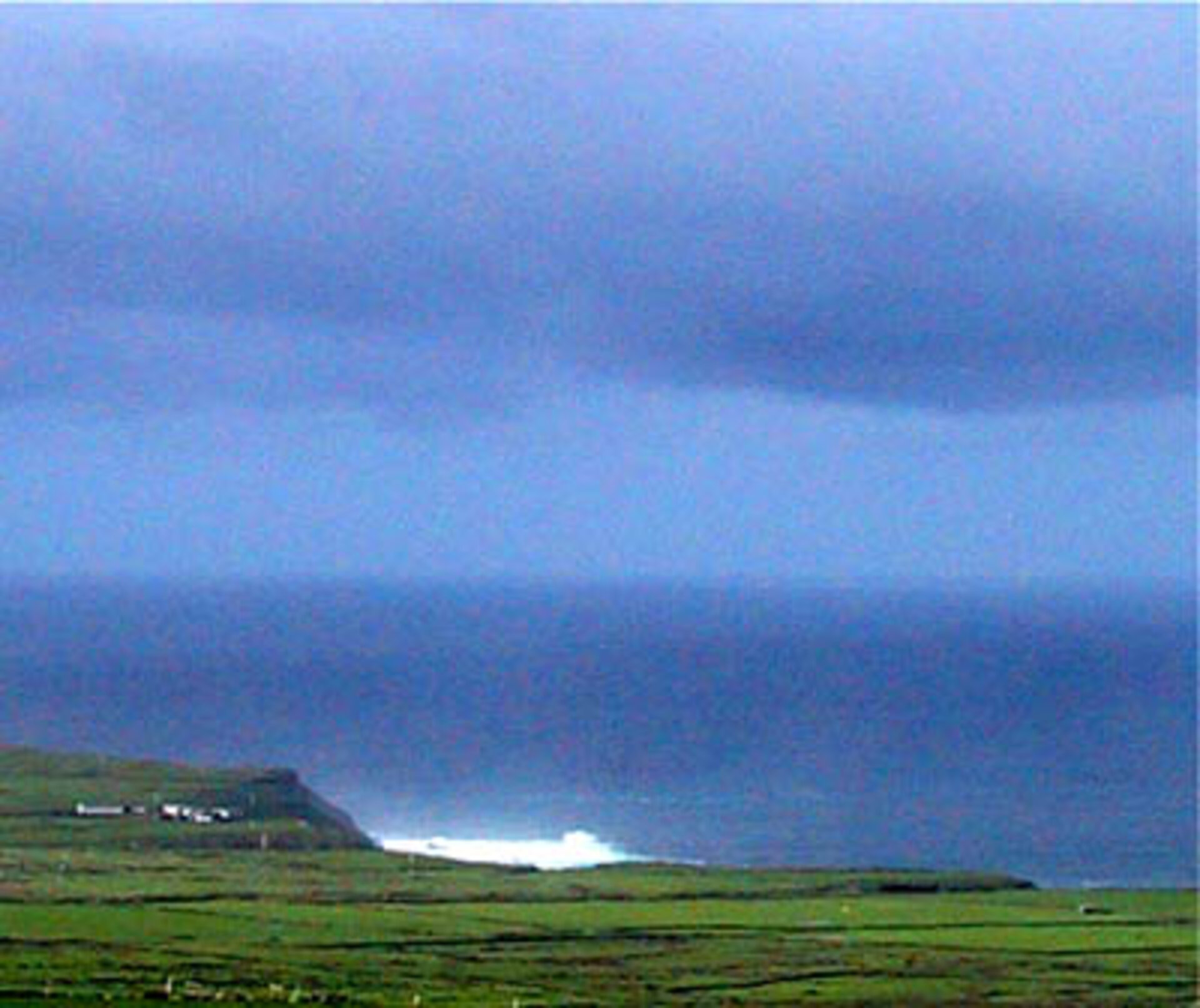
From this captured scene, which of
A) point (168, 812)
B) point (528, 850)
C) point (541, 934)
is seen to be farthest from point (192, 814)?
point (541, 934)

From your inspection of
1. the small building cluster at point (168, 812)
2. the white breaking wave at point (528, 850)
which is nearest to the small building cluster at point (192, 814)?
the small building cluster at point (168, 812)

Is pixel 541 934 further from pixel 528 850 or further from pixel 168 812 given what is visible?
pixel 528 850

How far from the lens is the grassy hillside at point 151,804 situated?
96.4 metres

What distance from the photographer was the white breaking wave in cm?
11112

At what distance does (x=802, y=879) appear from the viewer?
89.8m

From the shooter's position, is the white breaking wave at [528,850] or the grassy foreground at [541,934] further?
the white breaking wave at [528,850]

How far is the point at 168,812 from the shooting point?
341 ft

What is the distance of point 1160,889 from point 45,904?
45.9 metres

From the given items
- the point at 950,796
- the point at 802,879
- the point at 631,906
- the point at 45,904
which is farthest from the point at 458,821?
the point at 45,904

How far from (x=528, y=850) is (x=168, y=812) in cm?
2153

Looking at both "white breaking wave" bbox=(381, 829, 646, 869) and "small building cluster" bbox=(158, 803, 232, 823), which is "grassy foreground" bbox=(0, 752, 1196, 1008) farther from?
"white breaking wave" bbox=(381, 829, 646, 869)

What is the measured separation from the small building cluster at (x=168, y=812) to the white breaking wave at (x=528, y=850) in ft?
24.5

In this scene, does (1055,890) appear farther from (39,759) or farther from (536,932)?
(39,759)

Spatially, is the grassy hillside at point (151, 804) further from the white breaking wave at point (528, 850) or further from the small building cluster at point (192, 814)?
→ the white breaking wave at point (528, 850)
